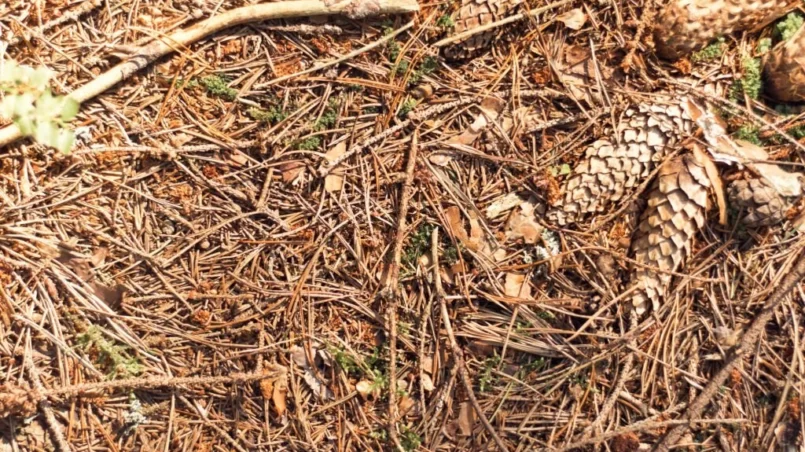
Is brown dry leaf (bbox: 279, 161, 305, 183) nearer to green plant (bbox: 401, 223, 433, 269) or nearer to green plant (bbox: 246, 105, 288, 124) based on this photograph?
green plant (bbox: 246, 105, 288, 124)

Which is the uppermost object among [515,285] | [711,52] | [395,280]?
[711,52]

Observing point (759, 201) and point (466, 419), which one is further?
point (466, 419)

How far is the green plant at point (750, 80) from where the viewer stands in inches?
99.8

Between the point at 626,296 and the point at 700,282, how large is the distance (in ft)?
1.11

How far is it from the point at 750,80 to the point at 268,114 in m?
2.06

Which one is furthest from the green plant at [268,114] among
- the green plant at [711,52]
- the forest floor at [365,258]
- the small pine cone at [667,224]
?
the green plant at [711,52]

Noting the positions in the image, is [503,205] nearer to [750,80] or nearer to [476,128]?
[476,128]

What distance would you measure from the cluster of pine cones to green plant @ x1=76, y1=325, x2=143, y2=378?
74.6 inches

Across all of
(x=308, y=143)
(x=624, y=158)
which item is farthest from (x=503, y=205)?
(x=308, y=143)

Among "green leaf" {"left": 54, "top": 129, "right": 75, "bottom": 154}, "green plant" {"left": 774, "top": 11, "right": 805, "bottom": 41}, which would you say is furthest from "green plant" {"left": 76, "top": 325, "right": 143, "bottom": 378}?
"green plant" {"left": 774, "top": 11, "right": 805, "bottom": 41}

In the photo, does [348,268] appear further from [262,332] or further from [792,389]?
[792,389]

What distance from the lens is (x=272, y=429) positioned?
8.50ft

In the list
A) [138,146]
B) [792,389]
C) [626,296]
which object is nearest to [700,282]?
[626,296]

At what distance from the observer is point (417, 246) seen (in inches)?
101
